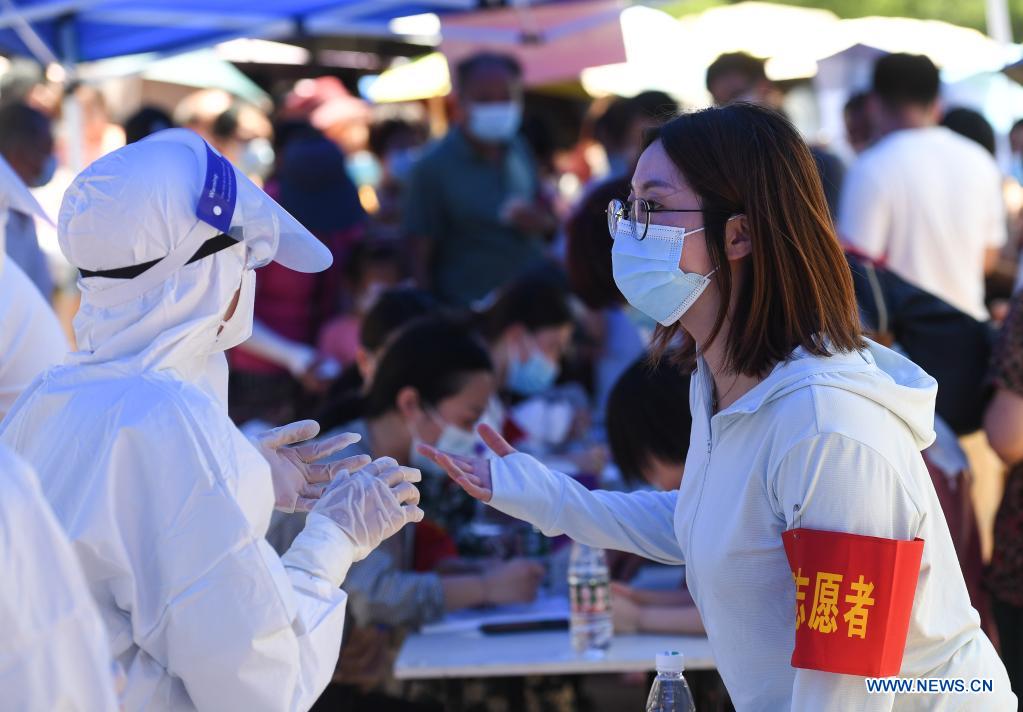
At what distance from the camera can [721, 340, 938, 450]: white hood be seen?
6.80 feet

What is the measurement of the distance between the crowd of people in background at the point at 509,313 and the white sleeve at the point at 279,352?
1 centimetres

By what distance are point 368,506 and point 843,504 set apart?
814 millimetres

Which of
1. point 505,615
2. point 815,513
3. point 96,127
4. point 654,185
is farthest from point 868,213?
point 96,127

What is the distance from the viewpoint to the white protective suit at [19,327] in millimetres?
3068

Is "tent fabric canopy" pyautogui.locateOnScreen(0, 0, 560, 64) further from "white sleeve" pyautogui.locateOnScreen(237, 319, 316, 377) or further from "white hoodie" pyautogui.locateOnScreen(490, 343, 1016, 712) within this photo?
"white hoodie" pyautogui.locateOnScreen(490, 343, 1016, 712)

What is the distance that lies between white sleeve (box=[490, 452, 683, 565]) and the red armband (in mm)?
613

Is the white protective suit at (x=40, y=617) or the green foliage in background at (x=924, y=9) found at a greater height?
the white protective suit at (x=40, y=617)

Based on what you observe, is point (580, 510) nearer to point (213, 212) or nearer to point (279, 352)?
point (213, 212)

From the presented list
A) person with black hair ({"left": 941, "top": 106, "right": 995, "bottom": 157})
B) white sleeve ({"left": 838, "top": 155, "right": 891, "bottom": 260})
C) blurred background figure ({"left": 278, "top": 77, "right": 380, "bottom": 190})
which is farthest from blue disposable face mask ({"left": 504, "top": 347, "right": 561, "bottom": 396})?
blurred background figure ({"left": 278, "top": 77, "right": 380, "bottom": 190})

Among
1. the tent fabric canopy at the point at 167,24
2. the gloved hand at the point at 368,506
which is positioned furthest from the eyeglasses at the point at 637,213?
the tent fabric canopy at the point at 167,24

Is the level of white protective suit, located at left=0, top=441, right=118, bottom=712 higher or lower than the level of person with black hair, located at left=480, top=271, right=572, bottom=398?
higher

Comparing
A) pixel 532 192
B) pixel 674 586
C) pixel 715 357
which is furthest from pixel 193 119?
pixel 715 357

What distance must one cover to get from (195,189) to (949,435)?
230cm

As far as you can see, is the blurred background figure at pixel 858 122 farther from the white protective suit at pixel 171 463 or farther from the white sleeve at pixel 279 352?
the white protective suit at pixel 171 463
